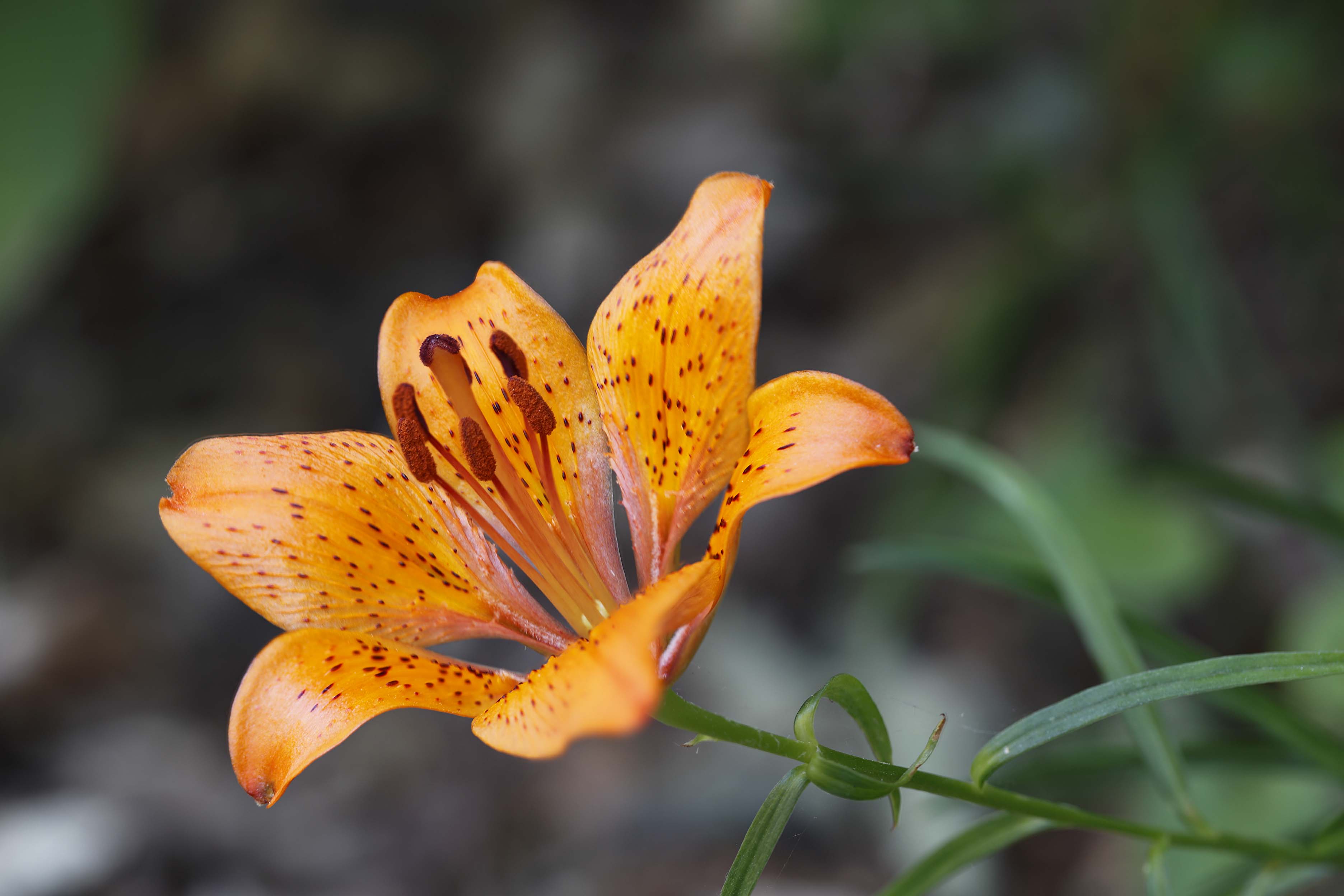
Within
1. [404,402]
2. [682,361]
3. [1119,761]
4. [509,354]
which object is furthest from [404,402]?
[1119,761]

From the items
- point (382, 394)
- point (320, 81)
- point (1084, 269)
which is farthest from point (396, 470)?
point (320, 81)

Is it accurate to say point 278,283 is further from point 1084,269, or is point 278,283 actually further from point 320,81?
point 1084,269

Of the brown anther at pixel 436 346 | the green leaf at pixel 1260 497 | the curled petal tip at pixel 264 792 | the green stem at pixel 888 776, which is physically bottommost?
the curled petal tip at pixel 264 792

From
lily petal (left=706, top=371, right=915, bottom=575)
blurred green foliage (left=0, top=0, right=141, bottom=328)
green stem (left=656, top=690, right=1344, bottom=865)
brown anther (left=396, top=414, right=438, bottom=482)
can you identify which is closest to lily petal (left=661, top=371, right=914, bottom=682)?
lily petal (left=706, top=371, right=915, bottom=575)

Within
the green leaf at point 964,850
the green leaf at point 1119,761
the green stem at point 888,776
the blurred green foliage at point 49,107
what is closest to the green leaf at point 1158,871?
the green stem at point 888,776

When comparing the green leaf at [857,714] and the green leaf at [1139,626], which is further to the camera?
the green leaf at [1139,626]

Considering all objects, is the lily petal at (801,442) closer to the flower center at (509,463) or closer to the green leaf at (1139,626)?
the flower center at (509,463)

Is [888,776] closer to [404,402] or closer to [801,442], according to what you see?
[801,442]
